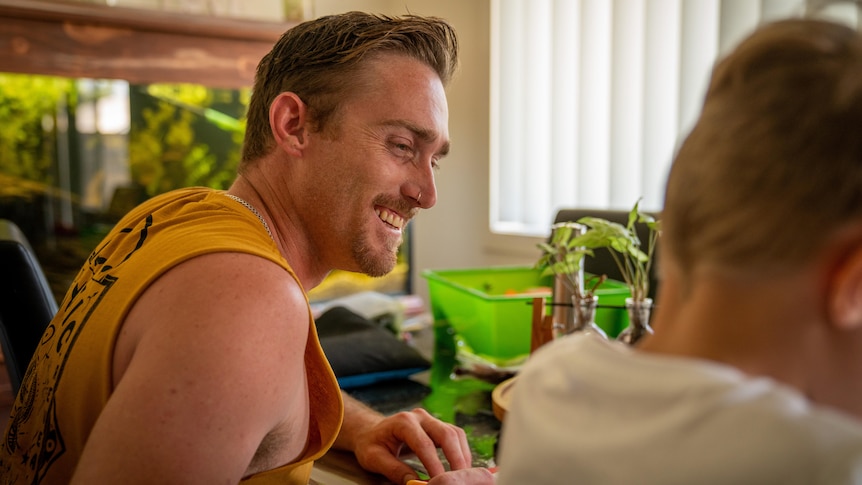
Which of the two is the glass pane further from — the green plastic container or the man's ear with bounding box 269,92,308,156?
the man's ear with bounding box 269,92,308,156

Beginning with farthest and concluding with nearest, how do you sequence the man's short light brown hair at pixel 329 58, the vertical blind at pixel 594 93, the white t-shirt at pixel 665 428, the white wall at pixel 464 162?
the white wall at pixel 464 162
the vertical blind at pixel 594 93
the man's short light brown hair at pixel 329 58
the white t-shirt at pixel 665 428

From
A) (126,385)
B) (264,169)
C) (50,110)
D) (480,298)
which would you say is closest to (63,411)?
(126,385)

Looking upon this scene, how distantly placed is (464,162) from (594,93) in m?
0.87

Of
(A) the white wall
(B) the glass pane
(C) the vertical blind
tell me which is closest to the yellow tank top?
(C) the vertical blind

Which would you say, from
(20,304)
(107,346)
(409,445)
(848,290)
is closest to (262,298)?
(107,346)

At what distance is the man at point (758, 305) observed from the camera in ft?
1.36

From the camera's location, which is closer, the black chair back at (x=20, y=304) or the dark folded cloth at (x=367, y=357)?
the black chair back at (x=20, y=304)

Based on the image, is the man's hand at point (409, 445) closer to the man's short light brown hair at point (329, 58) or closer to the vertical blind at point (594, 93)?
the man's short light brown hair at point (329, 58)

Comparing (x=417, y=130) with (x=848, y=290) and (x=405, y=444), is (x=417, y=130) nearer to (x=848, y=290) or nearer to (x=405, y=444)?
(x=405, y=444)

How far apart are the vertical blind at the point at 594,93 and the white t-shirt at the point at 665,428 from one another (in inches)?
68.1

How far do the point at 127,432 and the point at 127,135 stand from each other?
2.41m

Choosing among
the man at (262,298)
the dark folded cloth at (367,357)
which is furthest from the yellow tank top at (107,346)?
the dark folded cloth at (367,357)

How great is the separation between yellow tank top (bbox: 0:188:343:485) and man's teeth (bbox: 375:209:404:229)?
0.87 feet

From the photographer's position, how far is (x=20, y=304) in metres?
1.18
